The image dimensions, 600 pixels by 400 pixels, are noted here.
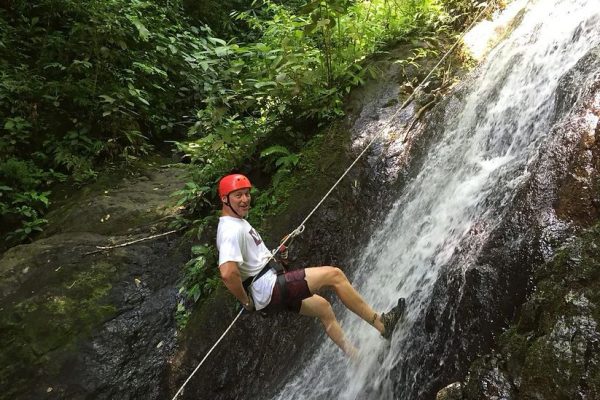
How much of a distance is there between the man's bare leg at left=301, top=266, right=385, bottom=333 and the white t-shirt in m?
0.36

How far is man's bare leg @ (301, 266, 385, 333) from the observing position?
4082 mm

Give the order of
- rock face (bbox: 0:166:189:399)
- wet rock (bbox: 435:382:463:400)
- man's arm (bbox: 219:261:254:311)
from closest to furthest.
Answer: wet rock (bbox: 435:382:463:400)
man's arm (bbox: 219:261:254:311)
rock face (bbox: 0:166:189:399)

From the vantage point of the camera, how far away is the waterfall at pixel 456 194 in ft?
13.0

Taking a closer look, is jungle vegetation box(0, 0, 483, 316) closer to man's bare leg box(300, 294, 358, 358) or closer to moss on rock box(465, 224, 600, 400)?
man's bare leg box(300, 294, 358, 358)

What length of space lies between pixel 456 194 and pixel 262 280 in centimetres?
216

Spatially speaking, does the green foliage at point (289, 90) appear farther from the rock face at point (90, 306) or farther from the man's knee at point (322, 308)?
the man's knee at point (322, 308)

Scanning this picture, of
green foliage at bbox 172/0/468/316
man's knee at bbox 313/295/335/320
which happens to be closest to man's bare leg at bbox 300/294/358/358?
man's knee at bbox 313/295/335/320

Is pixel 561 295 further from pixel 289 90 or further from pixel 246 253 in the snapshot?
pixel 289 90

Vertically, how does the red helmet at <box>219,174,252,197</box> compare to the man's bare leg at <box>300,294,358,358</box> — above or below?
above

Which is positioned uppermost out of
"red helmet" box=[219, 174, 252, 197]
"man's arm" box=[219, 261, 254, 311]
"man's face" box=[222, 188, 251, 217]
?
"red helmet" box=[219, 174, 252, 197]

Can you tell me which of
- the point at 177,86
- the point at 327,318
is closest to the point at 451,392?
the point at 327,318

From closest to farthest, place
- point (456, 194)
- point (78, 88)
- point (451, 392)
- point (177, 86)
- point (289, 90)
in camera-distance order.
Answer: point (451, 392), point (456, 194), point (289, 90), point (78, 88), point (177, 86)

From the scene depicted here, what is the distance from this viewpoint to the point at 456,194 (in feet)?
15.5

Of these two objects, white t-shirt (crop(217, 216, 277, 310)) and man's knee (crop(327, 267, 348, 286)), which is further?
man's knee (crop(327, 267, 348, 286))
